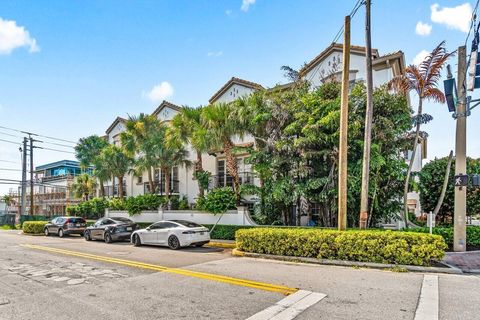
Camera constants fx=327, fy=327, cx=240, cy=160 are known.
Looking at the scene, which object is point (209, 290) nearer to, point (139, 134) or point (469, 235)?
point (469, 235)

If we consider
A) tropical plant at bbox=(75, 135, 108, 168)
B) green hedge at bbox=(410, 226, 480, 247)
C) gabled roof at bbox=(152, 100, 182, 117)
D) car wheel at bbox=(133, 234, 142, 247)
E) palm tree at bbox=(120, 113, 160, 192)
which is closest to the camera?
green hedge at bbox=(410, 226, 480, 247)

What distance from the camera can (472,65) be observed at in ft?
35.8

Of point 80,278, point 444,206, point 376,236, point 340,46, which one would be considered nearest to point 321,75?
point 340,46

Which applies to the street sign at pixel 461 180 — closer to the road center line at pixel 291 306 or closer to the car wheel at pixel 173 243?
the road center line at pixel 291 306

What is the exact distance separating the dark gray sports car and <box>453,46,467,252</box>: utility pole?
15376mm

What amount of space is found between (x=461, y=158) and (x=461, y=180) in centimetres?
84

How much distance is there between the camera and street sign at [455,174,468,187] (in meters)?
11.7

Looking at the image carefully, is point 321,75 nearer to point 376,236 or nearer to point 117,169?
point 376,236

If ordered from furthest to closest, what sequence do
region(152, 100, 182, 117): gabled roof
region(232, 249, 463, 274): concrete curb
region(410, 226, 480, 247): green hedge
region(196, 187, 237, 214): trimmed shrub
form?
region(152, 100, 182, 117): gabled roof
region(196, 187, 237, 214): trimmed shrub
region(410, 226, 480, 247): green hedge
region(232, 249, 463, 274): concrete curb

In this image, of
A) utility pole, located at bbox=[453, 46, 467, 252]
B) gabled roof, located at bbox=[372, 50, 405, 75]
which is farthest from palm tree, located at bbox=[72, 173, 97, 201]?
utility pole, located at bbox=[453, 46, 467, 252]

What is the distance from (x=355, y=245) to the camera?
A: 32.1 feet

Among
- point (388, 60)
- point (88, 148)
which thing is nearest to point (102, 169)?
point (88, 148)

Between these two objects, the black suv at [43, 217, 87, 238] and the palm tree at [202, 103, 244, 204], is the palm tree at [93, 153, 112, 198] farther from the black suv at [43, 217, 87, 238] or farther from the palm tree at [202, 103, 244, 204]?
the palm tree at [202, 103, 244, 204]

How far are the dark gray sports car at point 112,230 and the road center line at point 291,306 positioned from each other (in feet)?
45.4
